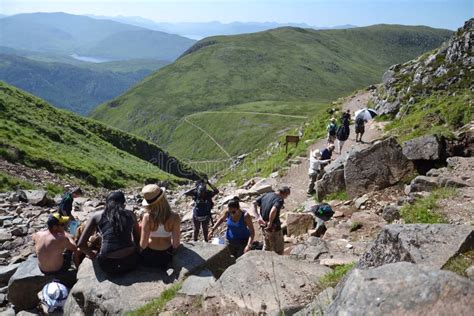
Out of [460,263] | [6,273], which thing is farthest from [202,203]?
[460,263]

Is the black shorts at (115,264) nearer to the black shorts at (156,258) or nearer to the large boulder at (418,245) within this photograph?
the black shorts at (156,258)

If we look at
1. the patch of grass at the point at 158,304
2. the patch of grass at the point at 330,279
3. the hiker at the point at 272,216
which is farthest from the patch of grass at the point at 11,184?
the patch of grass at the point at 330,279

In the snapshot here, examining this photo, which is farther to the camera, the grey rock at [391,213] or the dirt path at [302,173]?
the dirt path at [302,173]

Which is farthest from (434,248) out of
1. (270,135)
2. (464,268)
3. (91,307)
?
(270,135)

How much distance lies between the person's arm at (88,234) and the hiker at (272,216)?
14.4 feet

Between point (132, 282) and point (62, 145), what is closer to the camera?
point (132, 282)

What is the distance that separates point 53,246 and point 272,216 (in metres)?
5.57

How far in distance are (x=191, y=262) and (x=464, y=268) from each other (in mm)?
5421

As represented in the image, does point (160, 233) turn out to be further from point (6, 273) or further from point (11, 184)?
point (11, 184)

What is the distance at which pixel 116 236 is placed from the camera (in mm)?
8828

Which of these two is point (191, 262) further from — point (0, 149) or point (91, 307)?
point (0, 149)

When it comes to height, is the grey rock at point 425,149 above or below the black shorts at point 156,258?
above

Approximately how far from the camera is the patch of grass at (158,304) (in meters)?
7.34

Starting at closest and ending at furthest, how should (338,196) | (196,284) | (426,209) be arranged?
(196,284) → (426,209) → (338,196)
